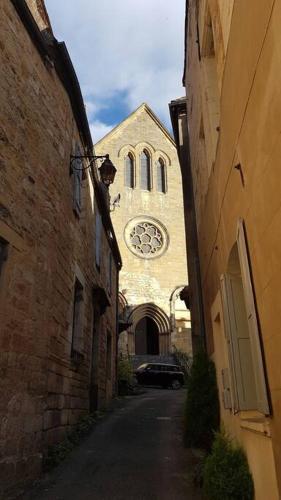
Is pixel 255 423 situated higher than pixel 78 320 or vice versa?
pixel 78 320

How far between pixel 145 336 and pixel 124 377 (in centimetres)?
987

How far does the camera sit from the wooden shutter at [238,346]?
4.27 meters

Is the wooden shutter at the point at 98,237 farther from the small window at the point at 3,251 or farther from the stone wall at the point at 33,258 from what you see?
the small window at the point at 3,251

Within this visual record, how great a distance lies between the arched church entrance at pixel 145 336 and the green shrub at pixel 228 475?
74.5ft

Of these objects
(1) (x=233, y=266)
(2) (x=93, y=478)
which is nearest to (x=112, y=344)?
(2) (x=93, y=478)

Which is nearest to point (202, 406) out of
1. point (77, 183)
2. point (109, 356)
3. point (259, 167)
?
point (259, 167)

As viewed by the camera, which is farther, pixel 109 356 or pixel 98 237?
pixel 109 356

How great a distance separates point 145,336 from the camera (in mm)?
27766

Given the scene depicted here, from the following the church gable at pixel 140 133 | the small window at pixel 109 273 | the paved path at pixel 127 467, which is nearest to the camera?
the paved path at pixel 127 467

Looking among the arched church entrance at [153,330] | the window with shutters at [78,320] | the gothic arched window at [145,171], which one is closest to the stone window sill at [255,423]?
the window with shutters at [78,320]

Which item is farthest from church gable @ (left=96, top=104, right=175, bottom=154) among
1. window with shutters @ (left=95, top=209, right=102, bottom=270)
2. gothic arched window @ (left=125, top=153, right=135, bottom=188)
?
window with shutters @ (left=95, top=209, right=102, bottom=270)

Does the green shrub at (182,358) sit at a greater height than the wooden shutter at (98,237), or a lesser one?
lesser

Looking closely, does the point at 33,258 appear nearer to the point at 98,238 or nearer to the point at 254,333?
the point at 254,333

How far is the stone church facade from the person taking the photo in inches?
995
